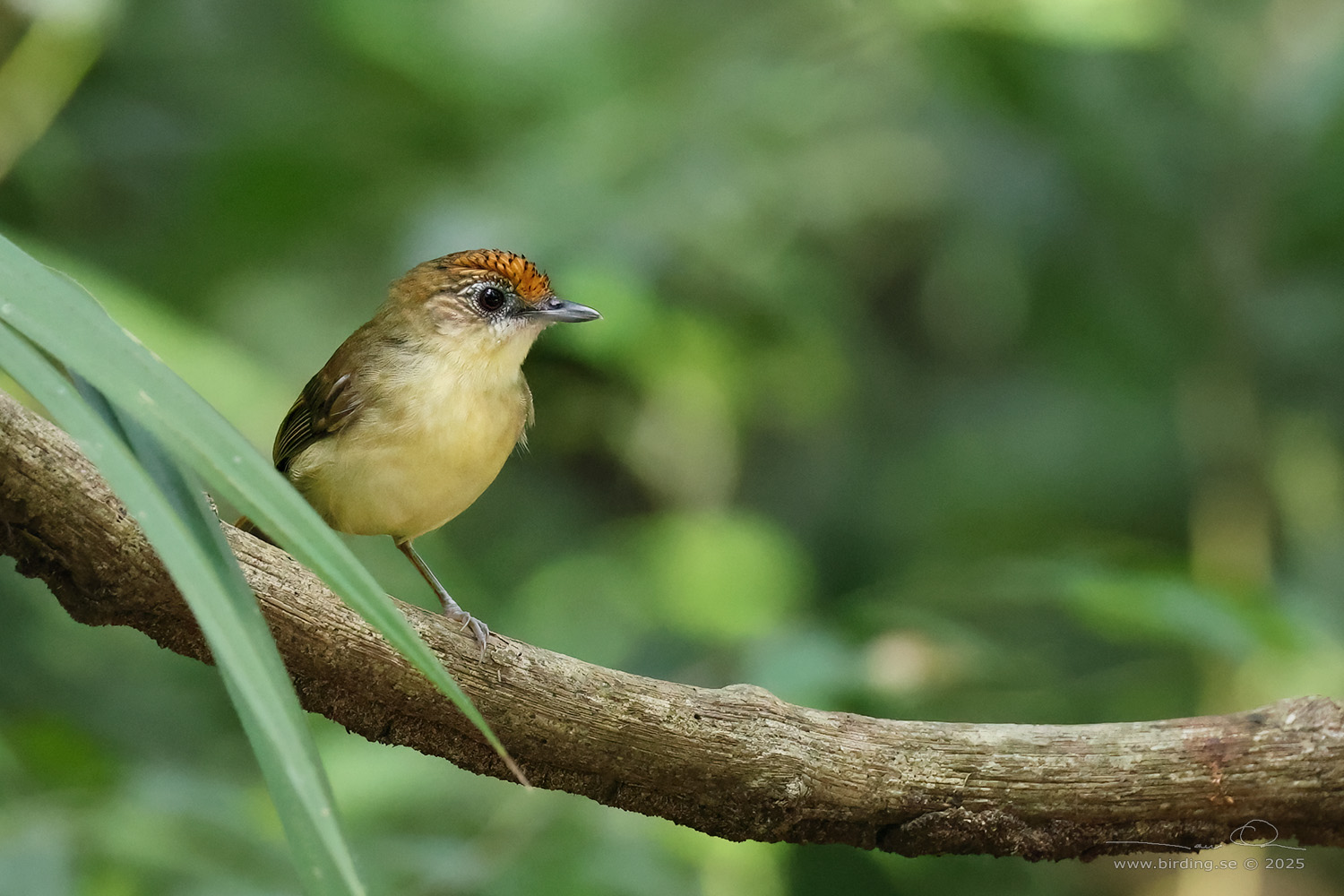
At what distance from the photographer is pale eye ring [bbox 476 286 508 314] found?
11.0 feet

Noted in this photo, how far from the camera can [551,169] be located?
4594mm

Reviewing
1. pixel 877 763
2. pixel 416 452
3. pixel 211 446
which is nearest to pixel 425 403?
pixel 416 452

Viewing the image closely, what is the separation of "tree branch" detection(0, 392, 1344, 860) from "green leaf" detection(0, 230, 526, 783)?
1166 mm

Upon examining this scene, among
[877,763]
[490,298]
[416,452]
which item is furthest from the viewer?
[490,298]

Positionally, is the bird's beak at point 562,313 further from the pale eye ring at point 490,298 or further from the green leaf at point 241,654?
the green leaf at point 241,654

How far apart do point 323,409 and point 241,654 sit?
7.11 ft

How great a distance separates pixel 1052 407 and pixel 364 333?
3602 millimetres

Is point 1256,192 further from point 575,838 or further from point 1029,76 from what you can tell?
point 575,838

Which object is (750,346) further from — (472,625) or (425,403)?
(472,625)

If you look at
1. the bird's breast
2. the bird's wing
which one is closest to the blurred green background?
the bird's wing

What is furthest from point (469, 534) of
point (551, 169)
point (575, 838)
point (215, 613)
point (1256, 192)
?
point (215, 613)

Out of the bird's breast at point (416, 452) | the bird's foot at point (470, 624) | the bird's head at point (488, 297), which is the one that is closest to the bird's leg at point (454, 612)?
the bird's foot at point (470, 624)

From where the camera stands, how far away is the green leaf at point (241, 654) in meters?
1.06

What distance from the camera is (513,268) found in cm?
341
